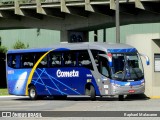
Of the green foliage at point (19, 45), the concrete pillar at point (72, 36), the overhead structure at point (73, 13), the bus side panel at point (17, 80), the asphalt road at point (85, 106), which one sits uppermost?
the overhead structure at point (73, 13)

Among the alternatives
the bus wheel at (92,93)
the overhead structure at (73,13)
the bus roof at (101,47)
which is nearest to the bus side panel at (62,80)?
the bus wheel at (92,93)

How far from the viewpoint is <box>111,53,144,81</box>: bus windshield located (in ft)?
98.4

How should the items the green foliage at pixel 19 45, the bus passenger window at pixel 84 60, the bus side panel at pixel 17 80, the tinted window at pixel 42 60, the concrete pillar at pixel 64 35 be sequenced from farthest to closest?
the green foliage at pixel 19 45 < the concrete pillar at pixel 64 35 < the bus side panel at pixel 17 80 < the tinted window at pixel 42 60 < the bus passenger window at pixel 84 60

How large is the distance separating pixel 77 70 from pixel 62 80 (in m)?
1.39

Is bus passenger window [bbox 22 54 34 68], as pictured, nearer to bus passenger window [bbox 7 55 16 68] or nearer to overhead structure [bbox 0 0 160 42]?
bus passenger window [bbox 7 55 16 68]

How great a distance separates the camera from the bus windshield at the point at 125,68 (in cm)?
3000

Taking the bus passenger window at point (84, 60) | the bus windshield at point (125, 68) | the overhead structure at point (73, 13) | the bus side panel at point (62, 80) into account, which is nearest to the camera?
the bus windshield at point (125, 68)

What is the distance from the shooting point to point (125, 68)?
99.2 feet

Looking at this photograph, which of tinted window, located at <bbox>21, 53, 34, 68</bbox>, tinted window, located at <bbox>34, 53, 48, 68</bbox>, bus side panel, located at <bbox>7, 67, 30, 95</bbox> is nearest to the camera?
tinted window, located at <bbox>34, 53, 48, 68</bbox>

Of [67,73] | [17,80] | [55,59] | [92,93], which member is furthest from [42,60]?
[92,93]

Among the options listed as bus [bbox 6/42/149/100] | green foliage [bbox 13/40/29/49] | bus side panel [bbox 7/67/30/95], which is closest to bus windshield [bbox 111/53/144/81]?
bus [bbox 6/42/149/100]

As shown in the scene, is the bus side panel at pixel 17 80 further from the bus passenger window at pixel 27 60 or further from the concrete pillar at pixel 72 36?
the concrete pillar at pixel 72 36

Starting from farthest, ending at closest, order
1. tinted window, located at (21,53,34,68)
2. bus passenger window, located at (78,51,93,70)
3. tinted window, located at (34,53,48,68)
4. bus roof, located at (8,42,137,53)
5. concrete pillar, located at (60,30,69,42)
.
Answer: concrete pillar, located at (60,30,69,42), tinted window, located at (21,53,34,68), tinted window, located at (34,53,48,68), bus passenger window, located at (78,51,93,70), bus roof, located at (8,42,137,53)

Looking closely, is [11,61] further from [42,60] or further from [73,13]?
[73,13]
